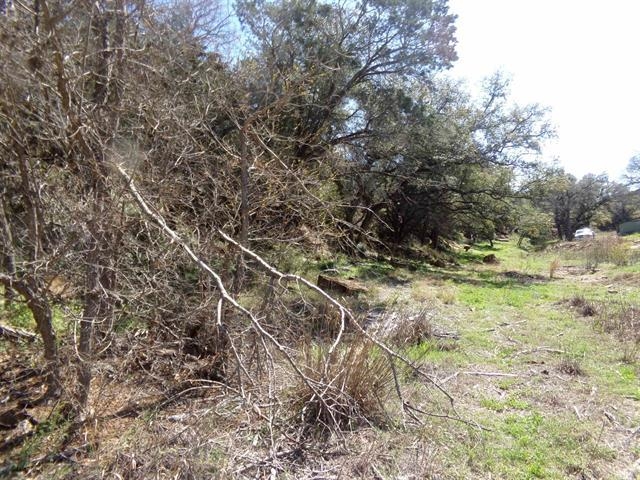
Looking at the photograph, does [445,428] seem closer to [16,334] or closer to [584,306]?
[16,334]

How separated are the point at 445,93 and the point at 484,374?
40.6 ft

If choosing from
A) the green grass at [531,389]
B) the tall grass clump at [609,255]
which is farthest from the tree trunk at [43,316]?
Result: the tall grass clump at [609,255]

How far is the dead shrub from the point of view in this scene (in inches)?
141

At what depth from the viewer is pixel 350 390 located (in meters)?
3.68

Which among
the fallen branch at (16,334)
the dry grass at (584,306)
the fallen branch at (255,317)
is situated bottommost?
the dry grass at (584,306)

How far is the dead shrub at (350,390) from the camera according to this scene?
358 cm

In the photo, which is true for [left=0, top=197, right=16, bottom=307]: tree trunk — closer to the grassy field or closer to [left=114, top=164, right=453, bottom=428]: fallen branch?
[left=114, top=164, right=453, bottom=428]: fallen branch

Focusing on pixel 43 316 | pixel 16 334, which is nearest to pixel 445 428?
pixel 43 316

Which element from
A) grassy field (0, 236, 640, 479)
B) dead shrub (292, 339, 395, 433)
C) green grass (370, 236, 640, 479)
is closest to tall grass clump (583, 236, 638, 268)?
green grass (370, 236, 640, 479)

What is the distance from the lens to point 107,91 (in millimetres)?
3346

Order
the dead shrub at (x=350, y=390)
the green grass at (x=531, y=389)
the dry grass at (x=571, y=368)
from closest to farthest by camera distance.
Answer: the green grass at (x=531, y=389) < the dead shrub at (x=350, y=390) < the dry grass at (x=571, y=368)

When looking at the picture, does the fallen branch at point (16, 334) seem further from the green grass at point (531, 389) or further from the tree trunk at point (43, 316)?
the green grass at point (531, 389)

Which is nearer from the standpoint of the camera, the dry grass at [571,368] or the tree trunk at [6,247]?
the tree trunk at [6,247]

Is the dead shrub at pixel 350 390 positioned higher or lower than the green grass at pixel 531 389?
higher
